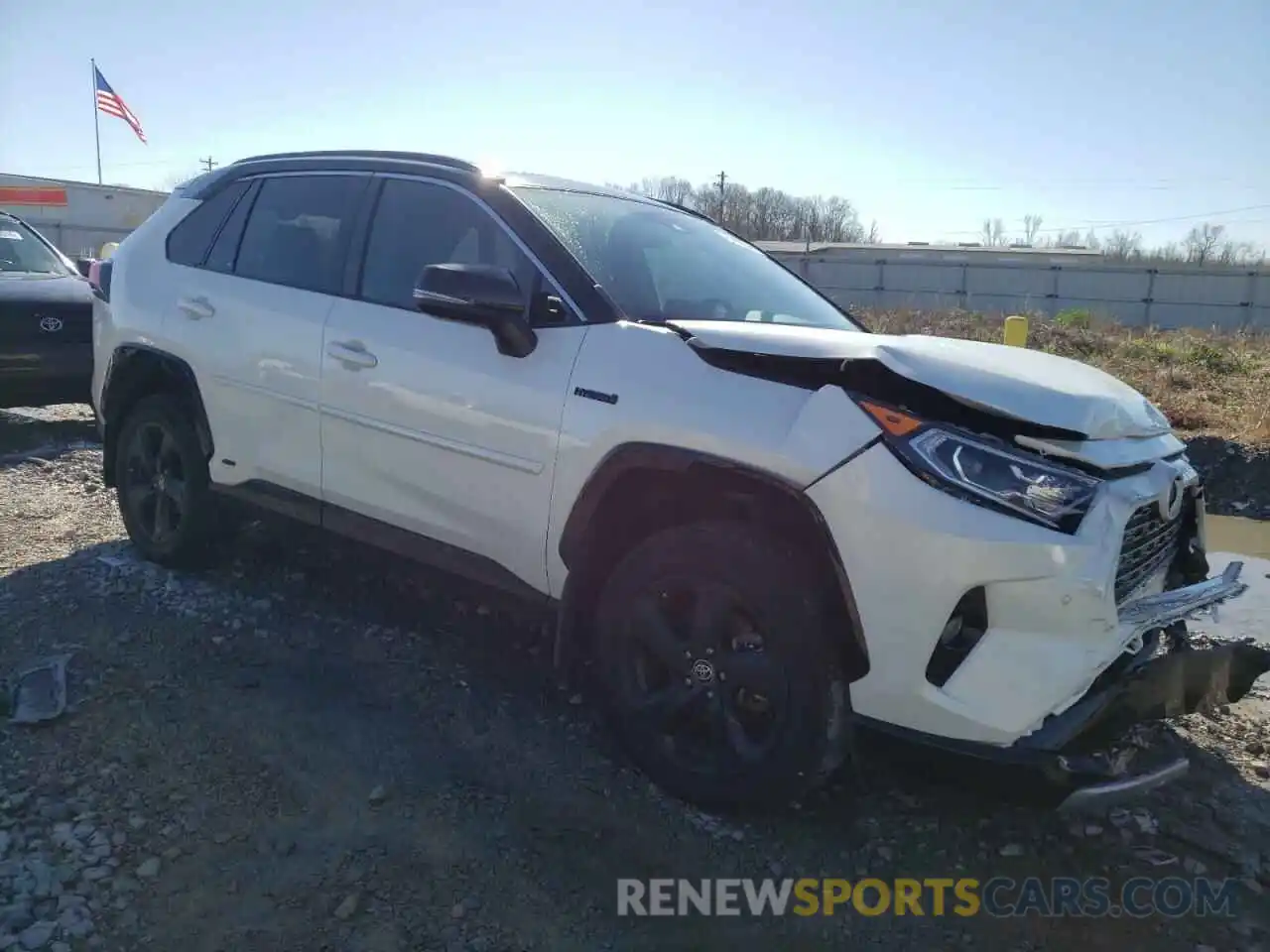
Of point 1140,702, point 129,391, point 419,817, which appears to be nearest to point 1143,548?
point 1140,702

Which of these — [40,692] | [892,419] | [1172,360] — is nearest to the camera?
[892,419]

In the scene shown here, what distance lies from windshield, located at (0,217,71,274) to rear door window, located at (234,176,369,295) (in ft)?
17.0

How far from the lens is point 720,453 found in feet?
9.23

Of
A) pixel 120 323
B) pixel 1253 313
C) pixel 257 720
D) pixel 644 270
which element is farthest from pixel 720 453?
pixel 1253 313

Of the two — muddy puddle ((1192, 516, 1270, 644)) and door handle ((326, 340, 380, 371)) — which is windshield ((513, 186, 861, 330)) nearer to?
door handle ((326, 340, 380, 371))

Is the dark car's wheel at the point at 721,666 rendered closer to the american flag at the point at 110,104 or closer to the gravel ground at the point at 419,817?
the gravel ground at the point at 419,817

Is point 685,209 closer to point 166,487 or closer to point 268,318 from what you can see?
point 268,318

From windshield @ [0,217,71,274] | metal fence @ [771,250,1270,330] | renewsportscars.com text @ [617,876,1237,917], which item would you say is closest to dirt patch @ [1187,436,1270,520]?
renewsportscars.com text @ [617,876,1237,917]

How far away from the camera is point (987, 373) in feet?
8.98

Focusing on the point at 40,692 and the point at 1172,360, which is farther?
the point at 1172,360

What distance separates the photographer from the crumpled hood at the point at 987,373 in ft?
8.60

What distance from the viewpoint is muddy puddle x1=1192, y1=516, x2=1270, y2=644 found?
17.4 feet

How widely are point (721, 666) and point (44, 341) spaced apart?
680cm

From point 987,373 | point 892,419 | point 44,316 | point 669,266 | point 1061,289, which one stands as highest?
point 1061,289
